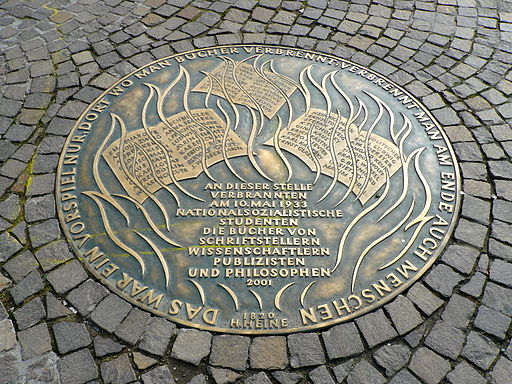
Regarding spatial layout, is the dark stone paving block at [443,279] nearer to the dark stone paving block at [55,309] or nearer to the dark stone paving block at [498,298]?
the dark stone paving block at [498,298]

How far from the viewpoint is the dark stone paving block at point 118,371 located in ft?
7.52

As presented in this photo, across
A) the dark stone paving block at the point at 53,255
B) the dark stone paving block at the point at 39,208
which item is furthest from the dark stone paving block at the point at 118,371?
the dark stone paving block at the point at 39,208

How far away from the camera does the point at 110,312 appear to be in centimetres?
252

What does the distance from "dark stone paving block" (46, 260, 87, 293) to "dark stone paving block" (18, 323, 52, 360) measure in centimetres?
24

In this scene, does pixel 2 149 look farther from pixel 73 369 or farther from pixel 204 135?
pixel 73 369

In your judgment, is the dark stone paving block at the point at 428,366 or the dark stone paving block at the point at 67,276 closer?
the dark stone paving block at the point at 428,366

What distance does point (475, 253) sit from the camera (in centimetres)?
279

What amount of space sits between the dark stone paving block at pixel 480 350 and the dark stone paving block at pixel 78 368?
204 centimetres

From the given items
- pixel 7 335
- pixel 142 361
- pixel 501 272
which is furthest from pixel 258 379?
pixel 501 272

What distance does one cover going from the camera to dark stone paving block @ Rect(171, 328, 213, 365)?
2379mm

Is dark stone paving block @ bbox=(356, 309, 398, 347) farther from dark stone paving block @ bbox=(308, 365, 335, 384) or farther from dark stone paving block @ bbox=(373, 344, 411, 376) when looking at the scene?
dark stone paving block @ bbox=(308, 365, 335, 384)

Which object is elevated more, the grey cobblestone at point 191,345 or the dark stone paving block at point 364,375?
the dark stone paving block at point 364,375

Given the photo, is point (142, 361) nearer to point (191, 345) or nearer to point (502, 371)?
point (191, 345)

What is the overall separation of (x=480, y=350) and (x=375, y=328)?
0.57m
